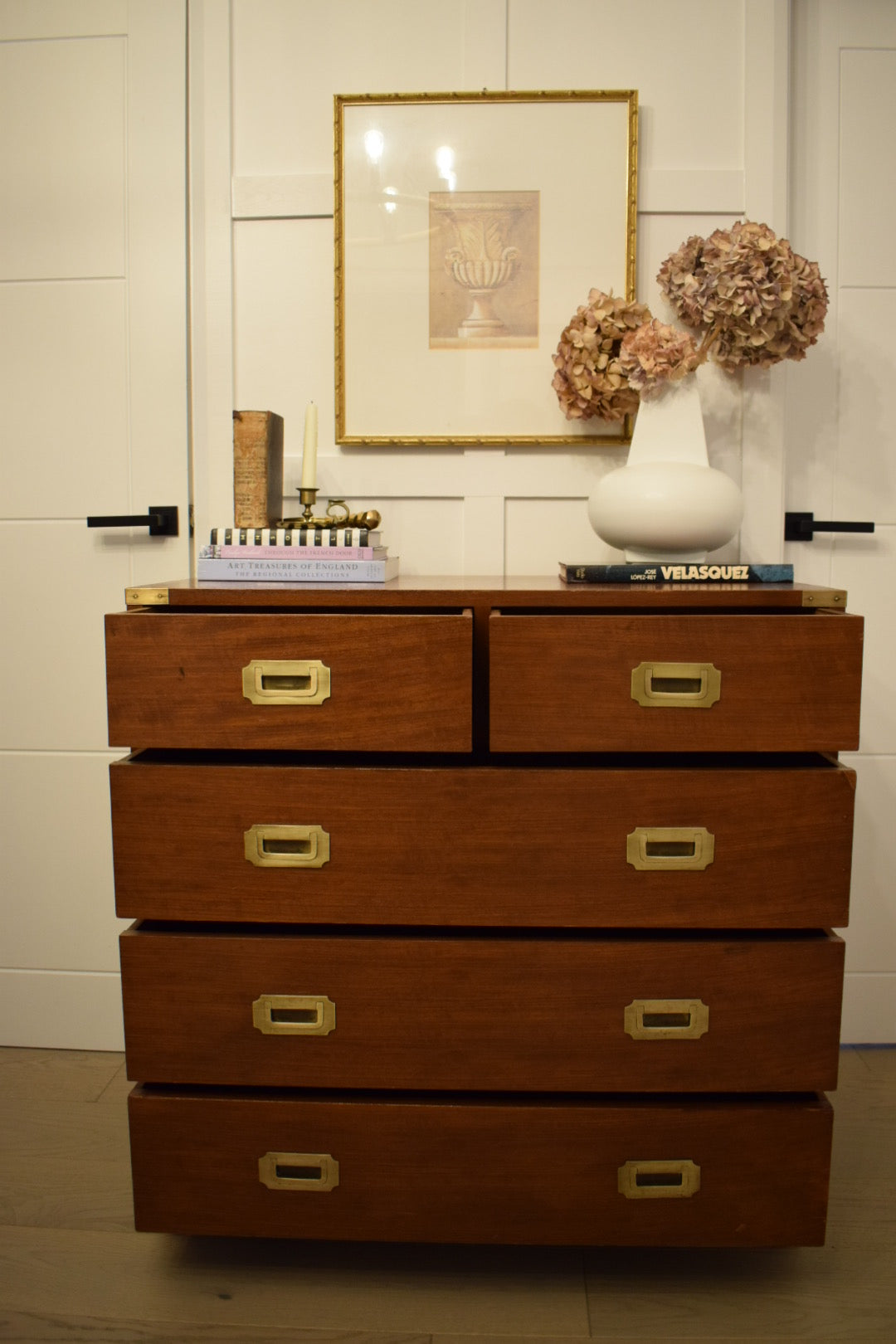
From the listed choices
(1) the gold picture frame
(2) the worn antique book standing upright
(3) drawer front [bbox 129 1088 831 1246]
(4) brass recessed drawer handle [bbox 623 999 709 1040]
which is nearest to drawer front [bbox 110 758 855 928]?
(4) brass recessed drawer handle [bbox 623 999 709 1040]

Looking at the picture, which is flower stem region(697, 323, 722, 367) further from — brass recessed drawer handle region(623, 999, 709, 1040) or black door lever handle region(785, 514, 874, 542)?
brass recessed drawer handle region(623, 999, 709, 1040)

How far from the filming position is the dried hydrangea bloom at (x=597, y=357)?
5.03 ft

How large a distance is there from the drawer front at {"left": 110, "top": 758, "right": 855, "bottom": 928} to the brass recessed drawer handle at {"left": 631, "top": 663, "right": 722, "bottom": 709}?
90 millimetres

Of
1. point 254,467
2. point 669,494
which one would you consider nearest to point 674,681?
point 669,494

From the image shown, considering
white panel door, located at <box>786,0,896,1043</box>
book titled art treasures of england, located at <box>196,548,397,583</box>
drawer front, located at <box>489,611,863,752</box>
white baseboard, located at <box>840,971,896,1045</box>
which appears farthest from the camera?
white baseboard, located at <box>840,971,896,1045</box>

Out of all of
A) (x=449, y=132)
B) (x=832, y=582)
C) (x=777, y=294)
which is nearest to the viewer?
(x=777, y=294)

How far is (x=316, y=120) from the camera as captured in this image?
1657 mm


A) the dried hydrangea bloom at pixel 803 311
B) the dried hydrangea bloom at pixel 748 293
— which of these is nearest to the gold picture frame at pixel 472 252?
the dried hydrangea bloom at pixel 748 293

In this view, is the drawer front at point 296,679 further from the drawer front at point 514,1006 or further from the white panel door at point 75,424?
the white panel door at point 75,424

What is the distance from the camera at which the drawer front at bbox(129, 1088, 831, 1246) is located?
1.20 m

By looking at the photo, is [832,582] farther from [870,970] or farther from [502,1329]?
[502,1329]

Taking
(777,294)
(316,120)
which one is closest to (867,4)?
(777,294)

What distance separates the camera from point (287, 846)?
1.20 m

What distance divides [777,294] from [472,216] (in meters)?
0.55
